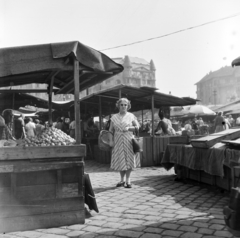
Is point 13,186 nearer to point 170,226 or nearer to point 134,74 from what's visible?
point 170,226

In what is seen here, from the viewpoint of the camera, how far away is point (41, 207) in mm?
3846

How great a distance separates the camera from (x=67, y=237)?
3459 mm

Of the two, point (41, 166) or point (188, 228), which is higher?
point (41, 166)

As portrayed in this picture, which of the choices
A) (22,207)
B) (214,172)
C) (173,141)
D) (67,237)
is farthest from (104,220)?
(173,141)

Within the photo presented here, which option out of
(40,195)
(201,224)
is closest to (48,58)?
(40,195)

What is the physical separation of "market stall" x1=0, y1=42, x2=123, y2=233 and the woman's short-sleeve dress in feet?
6.82

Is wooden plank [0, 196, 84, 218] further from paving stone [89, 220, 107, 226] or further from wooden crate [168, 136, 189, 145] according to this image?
wooden crate [168, 136, 189, 145]

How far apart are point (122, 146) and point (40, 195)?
2608mm

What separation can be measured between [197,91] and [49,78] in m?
106

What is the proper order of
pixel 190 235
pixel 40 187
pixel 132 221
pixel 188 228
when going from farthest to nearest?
1. pixel 132 221
2. pixel 40 187
3. pixel 188 228
4. pixel 190 235

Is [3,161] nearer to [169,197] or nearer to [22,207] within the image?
[22,207]

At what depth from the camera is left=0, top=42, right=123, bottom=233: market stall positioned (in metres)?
3.75

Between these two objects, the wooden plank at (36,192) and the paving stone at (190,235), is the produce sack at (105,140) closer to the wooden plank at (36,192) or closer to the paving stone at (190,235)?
the wooden plank at (36,192)

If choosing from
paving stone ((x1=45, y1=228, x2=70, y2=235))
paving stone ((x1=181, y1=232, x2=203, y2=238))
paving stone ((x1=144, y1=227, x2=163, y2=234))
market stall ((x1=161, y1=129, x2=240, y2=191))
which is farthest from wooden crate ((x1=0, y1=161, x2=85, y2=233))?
market stall ((x1=161, y1=129, x2=240, y2=191))
